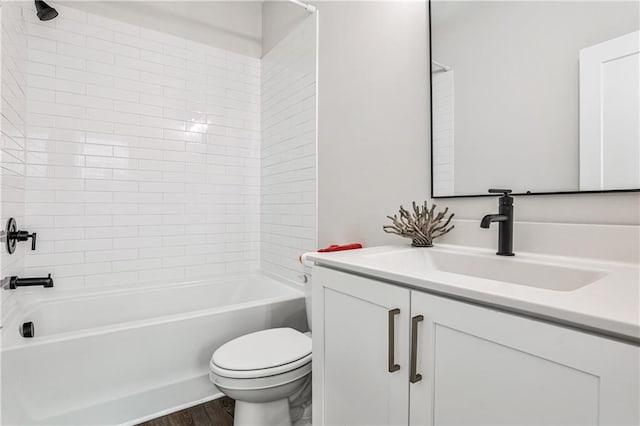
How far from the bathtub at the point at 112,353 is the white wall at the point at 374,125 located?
0.74 metres

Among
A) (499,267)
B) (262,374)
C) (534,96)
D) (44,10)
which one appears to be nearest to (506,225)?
(499,267)

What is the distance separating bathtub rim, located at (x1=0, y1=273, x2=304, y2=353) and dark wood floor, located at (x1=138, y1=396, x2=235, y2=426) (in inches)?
18.9

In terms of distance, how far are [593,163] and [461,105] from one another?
51 centimetres

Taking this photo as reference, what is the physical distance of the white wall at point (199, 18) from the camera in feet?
7.61

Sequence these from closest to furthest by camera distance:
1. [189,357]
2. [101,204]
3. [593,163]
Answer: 1. [593,163]
2. [189,357]
3. [101,204]

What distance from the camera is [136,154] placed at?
2369 millimetres

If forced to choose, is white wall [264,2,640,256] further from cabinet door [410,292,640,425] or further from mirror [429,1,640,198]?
cabinet door [410,292,640,425]

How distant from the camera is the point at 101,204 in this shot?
88.7 inches

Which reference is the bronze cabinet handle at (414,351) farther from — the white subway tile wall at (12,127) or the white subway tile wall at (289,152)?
the white subway tile wall at (12,127)

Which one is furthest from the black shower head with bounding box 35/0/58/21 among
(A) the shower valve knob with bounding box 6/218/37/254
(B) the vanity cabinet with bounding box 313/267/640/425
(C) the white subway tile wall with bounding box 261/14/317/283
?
(B) the vanity cabinet with bounding box 313/267/640/425

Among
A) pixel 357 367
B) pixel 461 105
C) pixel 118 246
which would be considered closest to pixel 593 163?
pixel 461 105

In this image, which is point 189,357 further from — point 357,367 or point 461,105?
point 461,105

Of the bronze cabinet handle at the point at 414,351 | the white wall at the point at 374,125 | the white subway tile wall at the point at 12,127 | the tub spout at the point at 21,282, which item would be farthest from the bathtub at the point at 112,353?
the bronze cabinet handle at the point at 414,351

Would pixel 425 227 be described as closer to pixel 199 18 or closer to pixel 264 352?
pixel 264 352
